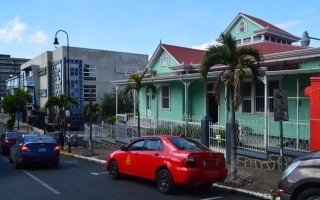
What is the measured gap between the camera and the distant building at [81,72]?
4685 centimetres

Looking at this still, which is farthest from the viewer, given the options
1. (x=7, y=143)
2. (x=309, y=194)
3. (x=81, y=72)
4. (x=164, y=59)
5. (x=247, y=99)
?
(x=81, y=72)

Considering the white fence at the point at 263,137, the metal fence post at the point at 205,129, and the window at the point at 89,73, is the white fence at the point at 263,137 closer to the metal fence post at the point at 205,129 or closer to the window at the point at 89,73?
the metal fence post at the point at 205,129

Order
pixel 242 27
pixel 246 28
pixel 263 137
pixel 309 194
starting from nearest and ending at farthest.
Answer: pixel 309 194 < pixel 263 137 < pixel 246 28 < pixel 242 27

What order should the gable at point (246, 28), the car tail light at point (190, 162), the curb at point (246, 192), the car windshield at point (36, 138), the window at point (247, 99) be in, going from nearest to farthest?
the curb at point (246, 192), the car tail light at point (190, 162), the car windshield at point (36, 138), the window at point (247, 99), the gable at point (246, 28)

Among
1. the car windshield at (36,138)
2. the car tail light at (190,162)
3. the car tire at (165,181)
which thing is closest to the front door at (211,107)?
the car windshield at (36,138)

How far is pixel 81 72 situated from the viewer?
47406mm

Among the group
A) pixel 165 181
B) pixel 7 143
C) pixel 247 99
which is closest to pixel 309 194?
pixel 165 181

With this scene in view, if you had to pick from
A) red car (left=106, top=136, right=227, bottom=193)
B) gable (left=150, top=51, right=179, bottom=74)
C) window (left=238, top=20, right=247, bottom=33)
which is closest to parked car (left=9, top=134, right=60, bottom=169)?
red car (left=106, top=136, right=227, bottom=193)

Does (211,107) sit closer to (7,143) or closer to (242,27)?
(242,27)

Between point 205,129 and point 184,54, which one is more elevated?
point 184,54

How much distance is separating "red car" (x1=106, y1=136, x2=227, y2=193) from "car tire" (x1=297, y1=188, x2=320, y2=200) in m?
3.14

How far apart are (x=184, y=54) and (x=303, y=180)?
19.2 meters

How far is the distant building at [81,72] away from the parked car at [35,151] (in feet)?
97.0

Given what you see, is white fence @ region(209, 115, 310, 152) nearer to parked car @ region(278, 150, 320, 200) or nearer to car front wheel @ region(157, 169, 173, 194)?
car front wheel @ region(157, 169, 173, 194)
